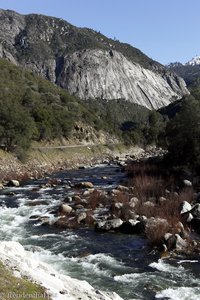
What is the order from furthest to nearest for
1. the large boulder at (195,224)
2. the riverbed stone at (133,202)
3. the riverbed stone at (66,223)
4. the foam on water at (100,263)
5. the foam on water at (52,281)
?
1. the riverbed stone at (133,202)
2. the riverbed stone at (66,223)
3. the large boulder at (195,224)
4. the foam on water at (100,263)
5. the foam on water at (52,281)

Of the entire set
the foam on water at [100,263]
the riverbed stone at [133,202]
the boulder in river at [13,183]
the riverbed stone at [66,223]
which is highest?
the riverbed stone at [133,202]

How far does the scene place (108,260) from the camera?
21172 mm

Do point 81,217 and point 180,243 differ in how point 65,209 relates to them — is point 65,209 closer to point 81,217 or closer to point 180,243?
point 81,217

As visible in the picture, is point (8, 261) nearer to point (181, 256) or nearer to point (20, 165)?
point (181, 256)

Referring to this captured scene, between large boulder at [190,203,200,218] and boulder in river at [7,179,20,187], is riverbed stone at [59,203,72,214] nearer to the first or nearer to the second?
large boulder at [190,203,200,218]

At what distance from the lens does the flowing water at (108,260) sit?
1747 centimetres

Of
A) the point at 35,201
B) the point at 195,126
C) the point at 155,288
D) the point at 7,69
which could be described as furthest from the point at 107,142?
the point at 155,288

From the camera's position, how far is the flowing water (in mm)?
17469

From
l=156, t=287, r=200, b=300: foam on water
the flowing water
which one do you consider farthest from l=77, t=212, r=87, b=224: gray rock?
l=156, t=287, r=200, b=300: foam on water

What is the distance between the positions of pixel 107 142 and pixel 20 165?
6088 centimetres

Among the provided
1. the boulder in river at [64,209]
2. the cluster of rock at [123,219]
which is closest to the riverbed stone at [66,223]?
the cluster of rock at [123,219]

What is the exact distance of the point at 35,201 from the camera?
3709 centimetres

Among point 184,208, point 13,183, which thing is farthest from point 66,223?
point 13,183

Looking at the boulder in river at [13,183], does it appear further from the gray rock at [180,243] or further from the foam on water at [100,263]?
the gray rock at [180,243]
